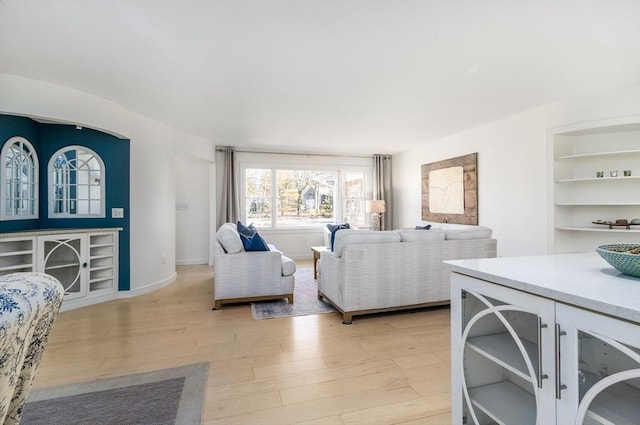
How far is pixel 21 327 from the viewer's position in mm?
747

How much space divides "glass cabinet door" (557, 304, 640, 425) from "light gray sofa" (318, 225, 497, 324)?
2177mm

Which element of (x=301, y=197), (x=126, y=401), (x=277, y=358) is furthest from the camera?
(x=301, y=197)

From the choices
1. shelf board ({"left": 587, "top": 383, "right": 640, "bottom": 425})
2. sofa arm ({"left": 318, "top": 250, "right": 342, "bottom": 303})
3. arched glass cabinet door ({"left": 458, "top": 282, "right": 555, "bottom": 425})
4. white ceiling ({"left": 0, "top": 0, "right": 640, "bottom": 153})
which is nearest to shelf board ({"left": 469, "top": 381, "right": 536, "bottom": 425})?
arched glass cabinet door ({"left": 458, "top": 282, "right": 555, "bottom": 425})

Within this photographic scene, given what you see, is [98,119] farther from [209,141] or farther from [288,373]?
[288,373]

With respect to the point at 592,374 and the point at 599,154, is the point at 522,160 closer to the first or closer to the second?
the point at 599,154

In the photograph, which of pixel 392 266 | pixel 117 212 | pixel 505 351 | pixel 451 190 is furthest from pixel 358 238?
pixel 117 212

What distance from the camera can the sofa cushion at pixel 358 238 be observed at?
121 inches

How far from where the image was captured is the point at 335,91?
3.35 meters

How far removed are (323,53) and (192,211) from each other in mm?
4693

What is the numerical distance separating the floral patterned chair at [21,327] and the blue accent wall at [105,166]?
3.44 metres

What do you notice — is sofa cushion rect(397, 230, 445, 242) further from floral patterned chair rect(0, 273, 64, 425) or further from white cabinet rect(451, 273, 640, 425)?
floral patterned chair rect(0, 273, 64, 425)

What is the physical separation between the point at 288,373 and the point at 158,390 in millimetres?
833

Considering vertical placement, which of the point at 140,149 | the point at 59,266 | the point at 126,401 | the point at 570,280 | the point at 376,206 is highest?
the point at 140,149

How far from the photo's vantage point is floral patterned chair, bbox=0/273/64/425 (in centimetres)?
71
